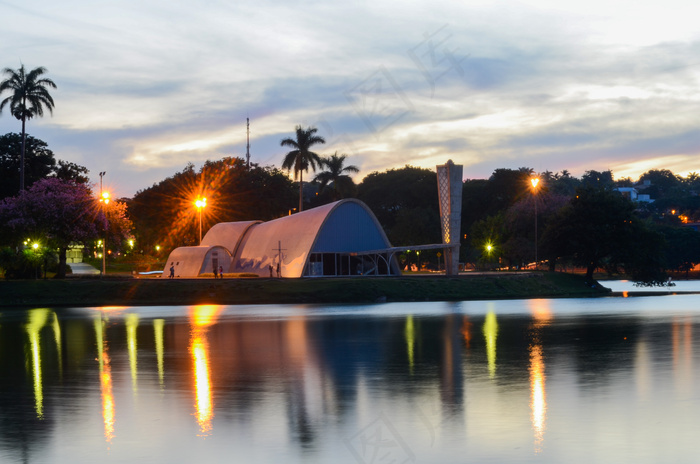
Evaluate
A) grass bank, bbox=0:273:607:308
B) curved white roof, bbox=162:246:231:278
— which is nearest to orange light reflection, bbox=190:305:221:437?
grass bank, bbox=0:273:607:308

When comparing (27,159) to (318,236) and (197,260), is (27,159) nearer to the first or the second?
(197,260)

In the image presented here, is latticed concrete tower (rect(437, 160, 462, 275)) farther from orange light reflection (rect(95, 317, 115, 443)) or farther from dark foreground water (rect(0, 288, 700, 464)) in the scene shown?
orange light reflection (rect(95, 317, 115, 443))

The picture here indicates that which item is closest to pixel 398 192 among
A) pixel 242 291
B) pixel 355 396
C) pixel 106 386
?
pixel 242 291

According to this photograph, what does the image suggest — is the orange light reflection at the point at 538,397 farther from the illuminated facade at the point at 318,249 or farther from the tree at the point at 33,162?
the tree at the point at 33,162

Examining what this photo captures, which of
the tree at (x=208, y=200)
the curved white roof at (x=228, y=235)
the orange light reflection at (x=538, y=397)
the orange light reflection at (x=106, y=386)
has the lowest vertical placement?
the orange light reflection at (x=538, y=397)

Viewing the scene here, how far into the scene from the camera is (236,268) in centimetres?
8969

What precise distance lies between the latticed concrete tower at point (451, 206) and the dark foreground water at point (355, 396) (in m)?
39.9

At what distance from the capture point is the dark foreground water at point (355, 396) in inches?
477

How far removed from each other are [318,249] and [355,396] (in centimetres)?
5996

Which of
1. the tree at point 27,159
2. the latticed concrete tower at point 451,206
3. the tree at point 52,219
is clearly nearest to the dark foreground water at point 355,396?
the latticed concrete tower at point 451,206

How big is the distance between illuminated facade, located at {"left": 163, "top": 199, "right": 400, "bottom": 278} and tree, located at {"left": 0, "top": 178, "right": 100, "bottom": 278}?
12.1 metres

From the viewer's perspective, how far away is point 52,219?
76.0m

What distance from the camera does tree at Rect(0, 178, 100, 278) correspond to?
75375mm

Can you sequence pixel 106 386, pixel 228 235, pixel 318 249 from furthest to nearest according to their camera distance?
1. pixel 228 235
2. pixel 318 249
3. pixel 106 386
